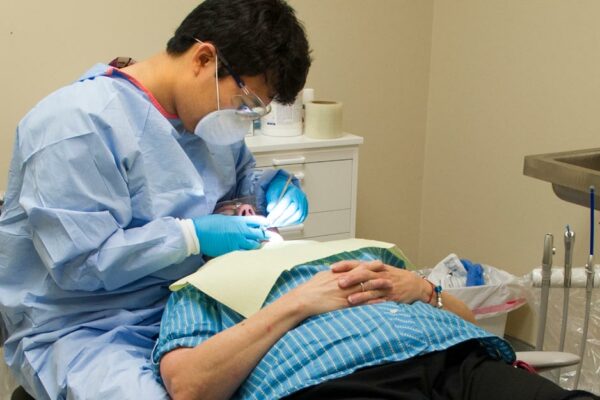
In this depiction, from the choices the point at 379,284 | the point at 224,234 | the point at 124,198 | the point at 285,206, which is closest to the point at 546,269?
the point at 379,284

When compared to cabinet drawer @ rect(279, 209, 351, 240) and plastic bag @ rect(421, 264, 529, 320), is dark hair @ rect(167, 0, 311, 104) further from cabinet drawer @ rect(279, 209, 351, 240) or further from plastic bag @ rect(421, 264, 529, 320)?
plastic bag @ rect(421, 264, 529, 320)

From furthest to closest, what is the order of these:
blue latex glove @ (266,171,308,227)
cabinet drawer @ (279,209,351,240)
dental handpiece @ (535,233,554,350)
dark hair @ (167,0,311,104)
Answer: cabinet drawer @ (279,209,351,240) < blue latex glove @ (266,171,308,227) < dental handpiece @ (535,233,554,350) < dark hair @ (167,0,311,104)

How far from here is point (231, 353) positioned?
42.9 inches

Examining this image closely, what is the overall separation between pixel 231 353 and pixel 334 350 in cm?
19

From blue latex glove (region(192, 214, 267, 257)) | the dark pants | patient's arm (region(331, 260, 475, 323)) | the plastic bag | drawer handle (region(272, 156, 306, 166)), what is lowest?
the plastic bag

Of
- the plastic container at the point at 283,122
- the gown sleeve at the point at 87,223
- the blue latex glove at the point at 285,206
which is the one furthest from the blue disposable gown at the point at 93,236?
the plastic container at the point at 283,122

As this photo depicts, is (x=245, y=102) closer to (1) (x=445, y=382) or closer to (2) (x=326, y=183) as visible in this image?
(1) (x=445, y=382)

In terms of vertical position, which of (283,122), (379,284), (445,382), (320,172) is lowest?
(445,382)

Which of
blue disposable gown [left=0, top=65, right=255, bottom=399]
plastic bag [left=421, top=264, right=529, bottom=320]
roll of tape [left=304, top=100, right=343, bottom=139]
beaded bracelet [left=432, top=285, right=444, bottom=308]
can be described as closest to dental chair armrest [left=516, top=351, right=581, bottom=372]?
beaded bracelet [left=432, top=285, right=444, bottom=308]

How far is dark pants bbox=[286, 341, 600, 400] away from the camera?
3.40 ft

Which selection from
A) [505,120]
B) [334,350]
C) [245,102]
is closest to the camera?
[334,350]

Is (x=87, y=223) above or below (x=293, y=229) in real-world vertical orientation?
above

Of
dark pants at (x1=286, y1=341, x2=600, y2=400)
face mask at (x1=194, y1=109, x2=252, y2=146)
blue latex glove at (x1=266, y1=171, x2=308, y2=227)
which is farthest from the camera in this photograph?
blue latex glove at (x1=266, y1=171, x2=308, y2=227)

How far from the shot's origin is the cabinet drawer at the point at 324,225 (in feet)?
7.55
